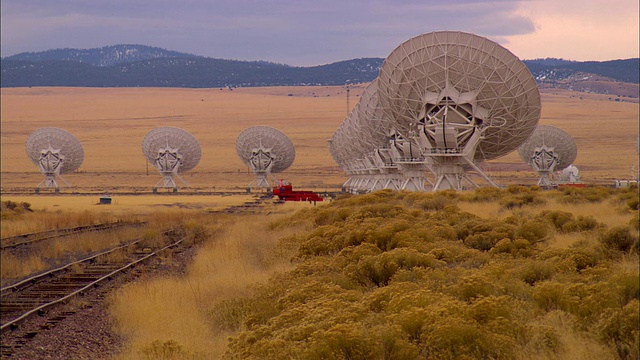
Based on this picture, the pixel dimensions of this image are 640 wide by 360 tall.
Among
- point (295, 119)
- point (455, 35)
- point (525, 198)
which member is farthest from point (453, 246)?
point (295, 119)

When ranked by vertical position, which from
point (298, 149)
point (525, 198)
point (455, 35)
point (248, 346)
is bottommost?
point (298, 149)

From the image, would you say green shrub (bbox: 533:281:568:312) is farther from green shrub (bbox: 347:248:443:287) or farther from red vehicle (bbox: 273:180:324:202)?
red vehicle (bbox: 273:180:324:202)

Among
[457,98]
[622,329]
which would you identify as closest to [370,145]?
[457,98]

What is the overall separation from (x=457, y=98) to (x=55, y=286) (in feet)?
94.1

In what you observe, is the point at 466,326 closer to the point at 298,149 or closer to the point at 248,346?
the point at 248,346

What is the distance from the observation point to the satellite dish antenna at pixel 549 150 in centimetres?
7644

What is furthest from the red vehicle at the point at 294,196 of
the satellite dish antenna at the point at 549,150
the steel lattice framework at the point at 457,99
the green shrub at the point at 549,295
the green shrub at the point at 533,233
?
the green shrub at the point at 549,295

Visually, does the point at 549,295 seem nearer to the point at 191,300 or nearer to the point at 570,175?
the point at 191,300

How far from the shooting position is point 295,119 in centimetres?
19938

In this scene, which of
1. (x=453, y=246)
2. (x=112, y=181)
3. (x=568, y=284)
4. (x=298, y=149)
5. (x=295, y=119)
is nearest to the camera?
(x=568, y=284)

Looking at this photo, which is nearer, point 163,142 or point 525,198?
point 525,198

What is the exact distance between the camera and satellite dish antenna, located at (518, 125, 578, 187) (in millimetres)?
76438

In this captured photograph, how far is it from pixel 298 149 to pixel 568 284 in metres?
141

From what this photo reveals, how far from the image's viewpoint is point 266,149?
83.9 m
